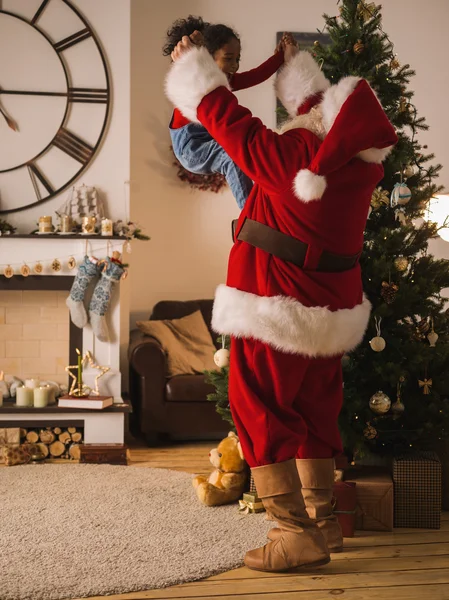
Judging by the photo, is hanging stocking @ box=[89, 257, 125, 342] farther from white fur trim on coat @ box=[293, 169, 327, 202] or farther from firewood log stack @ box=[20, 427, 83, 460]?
white fur trim on coat @ box=[293, 169, 327, 202]

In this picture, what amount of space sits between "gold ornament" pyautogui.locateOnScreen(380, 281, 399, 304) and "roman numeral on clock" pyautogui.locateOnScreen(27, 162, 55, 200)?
83.7 inches

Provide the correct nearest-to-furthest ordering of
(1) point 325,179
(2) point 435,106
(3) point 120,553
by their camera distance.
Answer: (1) point 325,179, (3) point 120,553, (2) point 435,106

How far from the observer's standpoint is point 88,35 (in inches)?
167

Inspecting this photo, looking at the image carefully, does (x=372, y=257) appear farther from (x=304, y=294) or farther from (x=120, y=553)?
(x=120, y=553)

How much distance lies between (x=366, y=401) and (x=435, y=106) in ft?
10.7

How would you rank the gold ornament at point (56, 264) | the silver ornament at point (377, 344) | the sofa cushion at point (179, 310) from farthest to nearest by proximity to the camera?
the sofa cushion at point (179, 310), the gold ornament at point (56, 264), the silver ornament at point (377, 344)

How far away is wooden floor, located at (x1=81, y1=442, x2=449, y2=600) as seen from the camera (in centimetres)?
216

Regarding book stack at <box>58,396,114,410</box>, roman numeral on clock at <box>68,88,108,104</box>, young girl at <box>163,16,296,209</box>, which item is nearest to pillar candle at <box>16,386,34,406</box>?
book stack at <box>58,396,114,410</box>

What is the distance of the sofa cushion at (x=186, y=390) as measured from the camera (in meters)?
4.32

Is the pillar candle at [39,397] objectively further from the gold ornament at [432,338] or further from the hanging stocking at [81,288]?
the gold ornament at [432,338]

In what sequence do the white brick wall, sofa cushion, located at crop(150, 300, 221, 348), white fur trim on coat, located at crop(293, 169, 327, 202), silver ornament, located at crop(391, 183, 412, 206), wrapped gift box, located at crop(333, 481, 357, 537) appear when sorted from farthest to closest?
sofa cushion, located at crop(150, 300, 221, 348) → the white brick wall → silver ornament, located at crop(391, 183, 412, 206) → wrapped gift box, located at crop(333, 481, 357, 537) → white fur trim on coat, located at crop(293, 169, 327, 202)

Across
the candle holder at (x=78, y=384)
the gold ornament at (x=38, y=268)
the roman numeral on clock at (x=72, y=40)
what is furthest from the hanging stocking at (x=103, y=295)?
the roman numeral on clock at (x=72, y=40)

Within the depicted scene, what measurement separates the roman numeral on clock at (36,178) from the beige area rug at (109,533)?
1523 mm

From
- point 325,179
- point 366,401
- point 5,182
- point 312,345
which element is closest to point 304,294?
point 312,345
